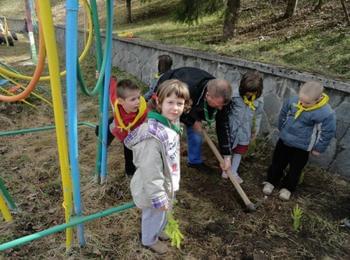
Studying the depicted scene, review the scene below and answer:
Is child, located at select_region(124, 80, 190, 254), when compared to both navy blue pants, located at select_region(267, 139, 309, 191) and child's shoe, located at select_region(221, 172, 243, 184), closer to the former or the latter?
child's shoe, located at select_region(221, 172, 243, 184)

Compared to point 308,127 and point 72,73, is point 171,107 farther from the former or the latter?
point 308,127

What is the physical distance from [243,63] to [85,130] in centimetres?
225

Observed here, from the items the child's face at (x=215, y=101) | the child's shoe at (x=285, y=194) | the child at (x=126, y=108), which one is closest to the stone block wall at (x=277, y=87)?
the child's shoe at (x=285, y=194)

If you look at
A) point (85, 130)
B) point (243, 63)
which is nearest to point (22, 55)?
point (85, 130)

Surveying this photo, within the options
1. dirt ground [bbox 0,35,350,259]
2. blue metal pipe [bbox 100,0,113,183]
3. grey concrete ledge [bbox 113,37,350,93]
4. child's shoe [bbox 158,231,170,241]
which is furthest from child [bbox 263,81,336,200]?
blue metal pipe [bbox 100,0,113,183]

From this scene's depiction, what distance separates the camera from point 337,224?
2.63m

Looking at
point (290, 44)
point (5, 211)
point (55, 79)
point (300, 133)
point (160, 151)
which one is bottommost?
point (5, 211)

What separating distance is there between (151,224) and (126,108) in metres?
0.88

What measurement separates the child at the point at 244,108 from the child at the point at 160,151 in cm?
92

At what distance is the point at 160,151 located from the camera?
1.80 metres

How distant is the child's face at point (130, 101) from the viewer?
2381mm

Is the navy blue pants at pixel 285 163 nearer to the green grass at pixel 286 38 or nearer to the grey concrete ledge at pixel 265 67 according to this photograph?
the grey concrete ledge at pixel 265 67

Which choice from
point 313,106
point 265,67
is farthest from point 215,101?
point 265,67

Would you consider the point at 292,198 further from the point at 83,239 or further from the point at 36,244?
the point at 36,244
